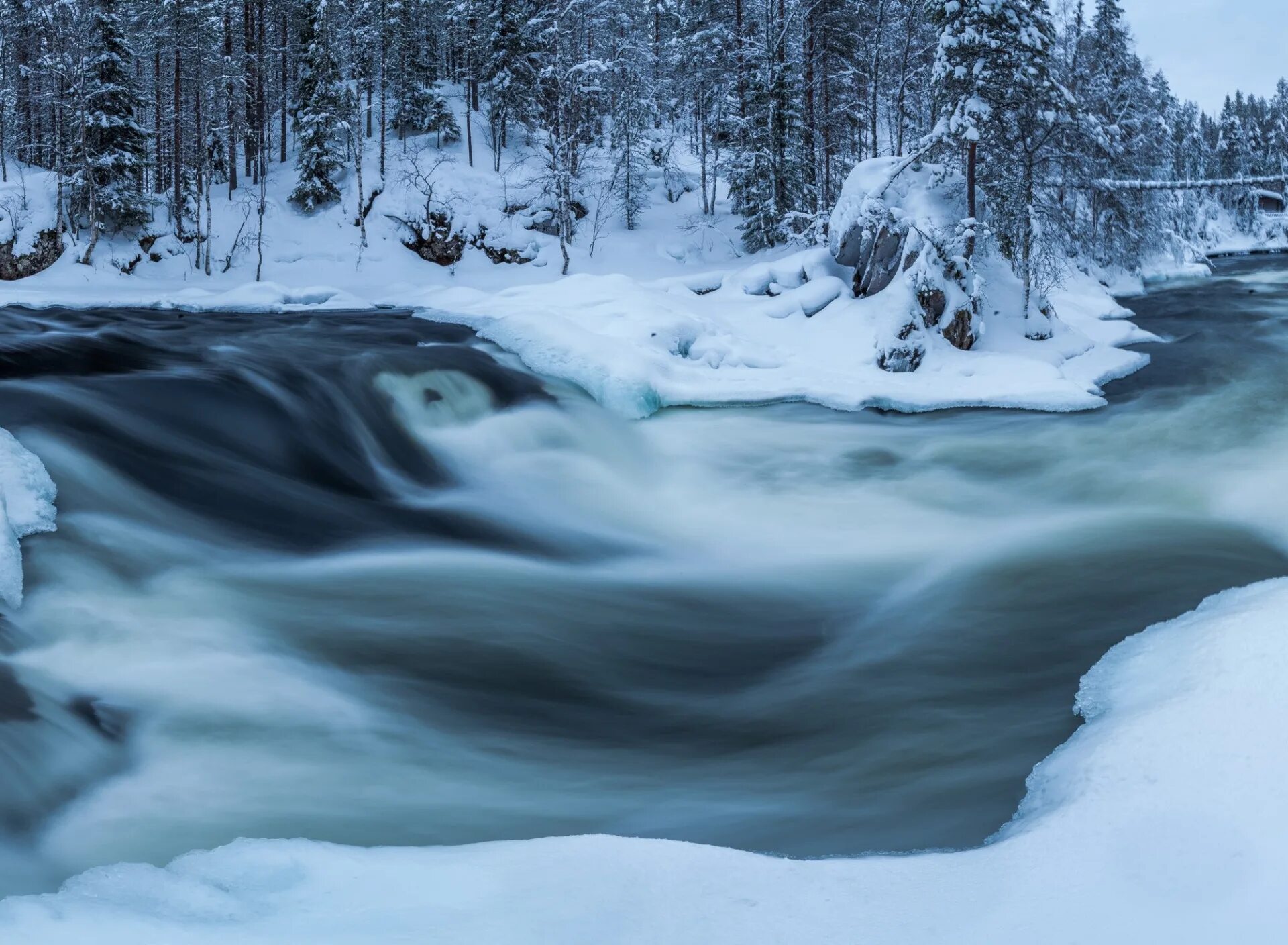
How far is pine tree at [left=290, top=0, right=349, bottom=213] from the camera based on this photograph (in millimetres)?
33031

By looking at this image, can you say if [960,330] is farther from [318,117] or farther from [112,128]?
[112,128]

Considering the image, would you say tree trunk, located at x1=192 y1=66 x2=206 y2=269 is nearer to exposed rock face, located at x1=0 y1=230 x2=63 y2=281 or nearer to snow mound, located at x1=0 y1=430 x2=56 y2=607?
exposed rock face, located at x1=0 y1=230 x2=63 y2=281

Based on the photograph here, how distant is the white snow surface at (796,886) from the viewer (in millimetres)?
2988

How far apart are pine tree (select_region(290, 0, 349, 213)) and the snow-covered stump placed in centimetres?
1920

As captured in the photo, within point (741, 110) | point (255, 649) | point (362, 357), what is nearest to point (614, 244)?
point (741, 110)

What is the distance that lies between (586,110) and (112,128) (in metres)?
14.7

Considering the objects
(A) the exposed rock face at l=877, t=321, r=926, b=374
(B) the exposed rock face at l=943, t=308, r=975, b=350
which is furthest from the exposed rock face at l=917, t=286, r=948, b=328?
(A) the exposed rock face at l=877, t=321, r=926, b=374

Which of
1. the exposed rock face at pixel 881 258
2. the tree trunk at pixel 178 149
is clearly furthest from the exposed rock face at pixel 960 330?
the tree trunk at pixel 178 149

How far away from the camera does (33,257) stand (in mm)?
28094

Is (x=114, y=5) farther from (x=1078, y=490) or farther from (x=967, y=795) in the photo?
(x=967, y=795)

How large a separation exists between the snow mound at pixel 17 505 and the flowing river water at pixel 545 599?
0.56ft

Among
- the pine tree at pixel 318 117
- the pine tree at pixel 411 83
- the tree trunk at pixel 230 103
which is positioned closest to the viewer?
the tree trunk at pixel 230 103

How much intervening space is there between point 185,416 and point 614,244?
24339 millimetres

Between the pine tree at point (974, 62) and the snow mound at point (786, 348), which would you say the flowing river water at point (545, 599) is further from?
the pine tree at point (974, 62)
